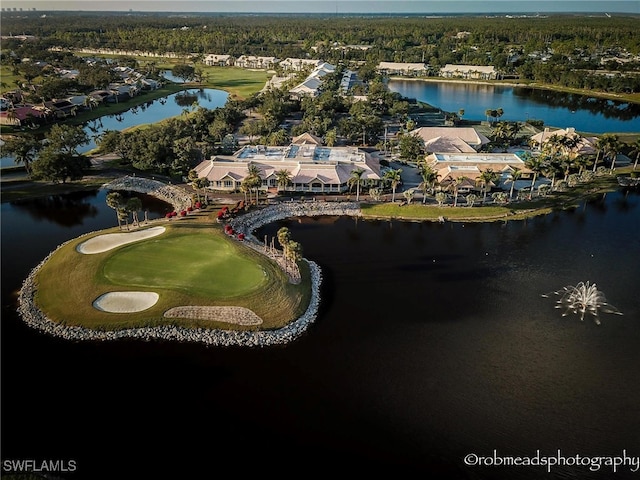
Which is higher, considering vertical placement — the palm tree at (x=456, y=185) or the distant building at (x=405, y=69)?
the distant building at (x=405, y=69)

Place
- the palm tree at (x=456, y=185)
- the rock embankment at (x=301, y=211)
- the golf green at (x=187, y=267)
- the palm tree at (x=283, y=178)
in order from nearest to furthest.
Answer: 1. the golf green at (x=187, y=267)
2. the rock embankment at (x=301, y=211)
3. the palm tree at (x=456, y=185)
4. the palm tree at (x=283, y=178)

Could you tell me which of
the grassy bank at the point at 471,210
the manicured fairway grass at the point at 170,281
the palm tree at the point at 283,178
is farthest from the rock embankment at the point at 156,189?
the grassy bank at the point at 471,210

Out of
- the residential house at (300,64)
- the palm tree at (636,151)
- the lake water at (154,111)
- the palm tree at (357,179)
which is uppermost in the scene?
the residential house at (300,64)

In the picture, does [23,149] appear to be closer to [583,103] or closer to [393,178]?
[393,178]

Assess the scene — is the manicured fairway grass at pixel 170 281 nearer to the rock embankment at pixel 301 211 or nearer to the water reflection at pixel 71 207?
the rock embankment at pixel 301 211

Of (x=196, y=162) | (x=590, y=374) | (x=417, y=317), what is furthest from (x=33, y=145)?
(x=590, y=374)

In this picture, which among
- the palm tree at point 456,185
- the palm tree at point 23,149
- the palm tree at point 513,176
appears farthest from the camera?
the palm tree at point 23,149
